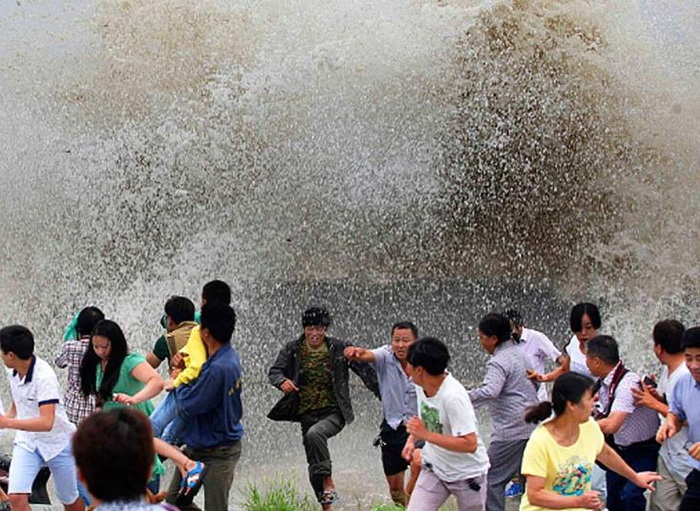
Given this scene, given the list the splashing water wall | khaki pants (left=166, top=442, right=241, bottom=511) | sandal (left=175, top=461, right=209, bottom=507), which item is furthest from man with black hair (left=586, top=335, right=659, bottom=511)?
the splashing water wall

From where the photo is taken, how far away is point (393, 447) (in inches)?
259

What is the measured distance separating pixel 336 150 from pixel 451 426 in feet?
23.2

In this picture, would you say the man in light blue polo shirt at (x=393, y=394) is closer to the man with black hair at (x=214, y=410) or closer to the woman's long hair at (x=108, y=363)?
the man with black hair at (x=214, y=410)

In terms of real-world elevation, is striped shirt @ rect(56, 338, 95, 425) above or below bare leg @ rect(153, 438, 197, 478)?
above

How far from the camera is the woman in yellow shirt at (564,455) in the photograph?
4398 mm

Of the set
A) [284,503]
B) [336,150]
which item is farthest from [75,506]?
[336,150]

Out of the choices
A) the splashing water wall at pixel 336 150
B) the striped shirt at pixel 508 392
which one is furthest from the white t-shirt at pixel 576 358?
the splashing water wall at pixel 336 150

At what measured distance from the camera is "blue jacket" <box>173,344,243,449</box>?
17.6 ft

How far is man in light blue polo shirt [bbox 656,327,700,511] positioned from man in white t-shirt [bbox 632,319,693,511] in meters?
0.07

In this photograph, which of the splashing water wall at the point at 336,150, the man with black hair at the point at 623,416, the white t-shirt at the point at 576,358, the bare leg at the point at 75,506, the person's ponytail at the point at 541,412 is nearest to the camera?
the person's ponytail at the point at 541,412

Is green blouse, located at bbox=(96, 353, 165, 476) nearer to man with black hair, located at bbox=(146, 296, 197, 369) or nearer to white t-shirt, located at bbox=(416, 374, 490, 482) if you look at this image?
man with black hair, located at bbox=(146, 296, 197, 369)

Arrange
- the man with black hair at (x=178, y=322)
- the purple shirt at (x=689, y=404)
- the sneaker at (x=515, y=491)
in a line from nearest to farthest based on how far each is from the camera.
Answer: the purple shirt at (x=689, y=404), the man with black hair at (x=178, y=322), the sneaker at (x=515, y=491)

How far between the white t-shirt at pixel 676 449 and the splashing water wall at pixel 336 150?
18.7 ft

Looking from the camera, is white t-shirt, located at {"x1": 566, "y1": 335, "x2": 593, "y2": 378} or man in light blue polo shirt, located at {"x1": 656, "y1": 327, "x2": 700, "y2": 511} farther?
white t-shirt, located at {"x1": 566, "y1": 335, "x2": 593, "y2": 378}
